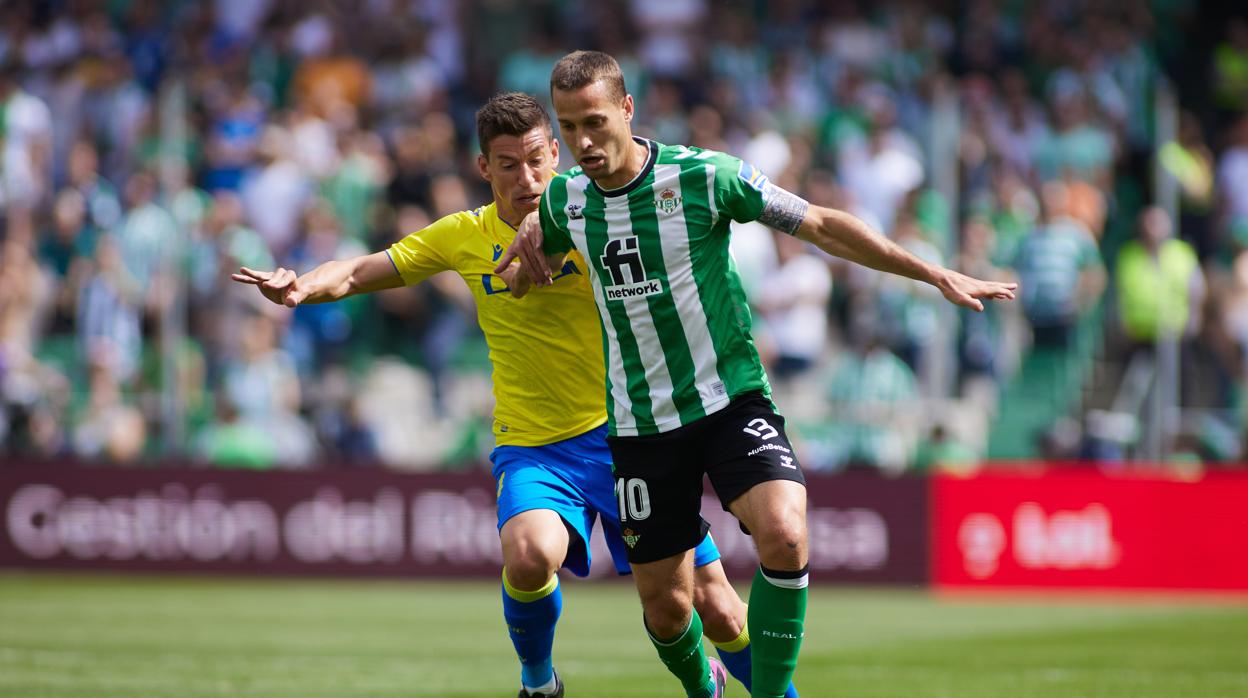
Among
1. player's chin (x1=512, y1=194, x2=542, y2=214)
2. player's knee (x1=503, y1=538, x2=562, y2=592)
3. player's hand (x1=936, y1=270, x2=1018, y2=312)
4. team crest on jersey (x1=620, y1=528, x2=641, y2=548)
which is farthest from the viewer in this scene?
player's chin (x1=512, y1=194, x2=542, y2=214)

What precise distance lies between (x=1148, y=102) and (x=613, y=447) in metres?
12.7

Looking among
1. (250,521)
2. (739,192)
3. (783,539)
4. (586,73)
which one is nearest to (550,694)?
(783,539)

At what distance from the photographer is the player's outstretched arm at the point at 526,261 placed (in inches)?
261

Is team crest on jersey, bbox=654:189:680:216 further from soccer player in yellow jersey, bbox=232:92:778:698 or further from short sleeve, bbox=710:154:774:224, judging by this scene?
soccer player in yellow jersey, bbox=232:92:778:698

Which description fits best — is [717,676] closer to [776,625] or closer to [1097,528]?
[776,625]

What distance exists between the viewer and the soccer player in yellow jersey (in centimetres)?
712

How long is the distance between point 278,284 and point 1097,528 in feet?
33.5

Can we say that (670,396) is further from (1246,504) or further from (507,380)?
→ (1246,504)

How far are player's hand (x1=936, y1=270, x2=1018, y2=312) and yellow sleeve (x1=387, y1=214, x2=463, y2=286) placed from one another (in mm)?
2355

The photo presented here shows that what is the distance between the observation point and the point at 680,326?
21.1 feet

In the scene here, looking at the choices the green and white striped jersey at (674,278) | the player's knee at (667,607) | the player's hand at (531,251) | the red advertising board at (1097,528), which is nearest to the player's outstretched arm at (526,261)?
the player's hand at (531,251)

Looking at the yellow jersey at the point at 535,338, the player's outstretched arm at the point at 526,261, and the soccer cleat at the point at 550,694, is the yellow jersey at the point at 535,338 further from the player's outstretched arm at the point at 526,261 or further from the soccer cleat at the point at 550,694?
the soccer cleat at the point at 550,694

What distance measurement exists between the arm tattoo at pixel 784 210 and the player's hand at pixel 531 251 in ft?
2.93

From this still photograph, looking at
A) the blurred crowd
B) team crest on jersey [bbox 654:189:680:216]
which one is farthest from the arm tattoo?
the blurred crowd
